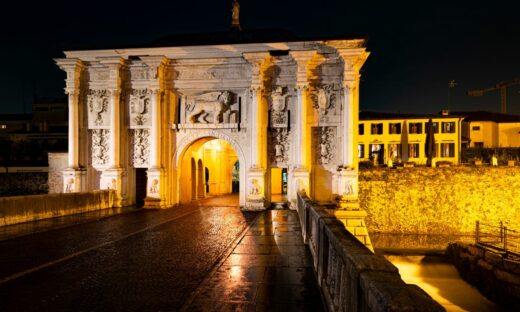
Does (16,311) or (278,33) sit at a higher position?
(278,33)

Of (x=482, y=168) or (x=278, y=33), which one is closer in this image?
(x=278, y=33)

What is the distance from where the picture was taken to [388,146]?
47438mm

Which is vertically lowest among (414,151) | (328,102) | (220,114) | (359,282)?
(359,282)

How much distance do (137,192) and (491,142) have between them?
52.0m

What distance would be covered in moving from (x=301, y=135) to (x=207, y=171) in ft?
42.0

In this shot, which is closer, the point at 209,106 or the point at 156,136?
the point at 156,136

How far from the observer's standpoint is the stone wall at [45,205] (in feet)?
46.0

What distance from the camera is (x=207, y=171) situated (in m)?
31.8

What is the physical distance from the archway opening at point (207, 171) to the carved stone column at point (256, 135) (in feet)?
10.2

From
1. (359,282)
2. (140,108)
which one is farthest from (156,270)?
(140,108)

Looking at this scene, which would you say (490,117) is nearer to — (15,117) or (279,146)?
(279,146)

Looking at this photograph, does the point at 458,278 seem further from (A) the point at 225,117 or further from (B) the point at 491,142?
(B) the point at 491,142

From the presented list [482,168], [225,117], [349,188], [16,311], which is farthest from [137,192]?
[482,168]

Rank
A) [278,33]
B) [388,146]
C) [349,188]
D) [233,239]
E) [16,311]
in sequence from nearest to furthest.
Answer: [16,311]
[233,239]
[349,188]
[278,33]
[388,146]
